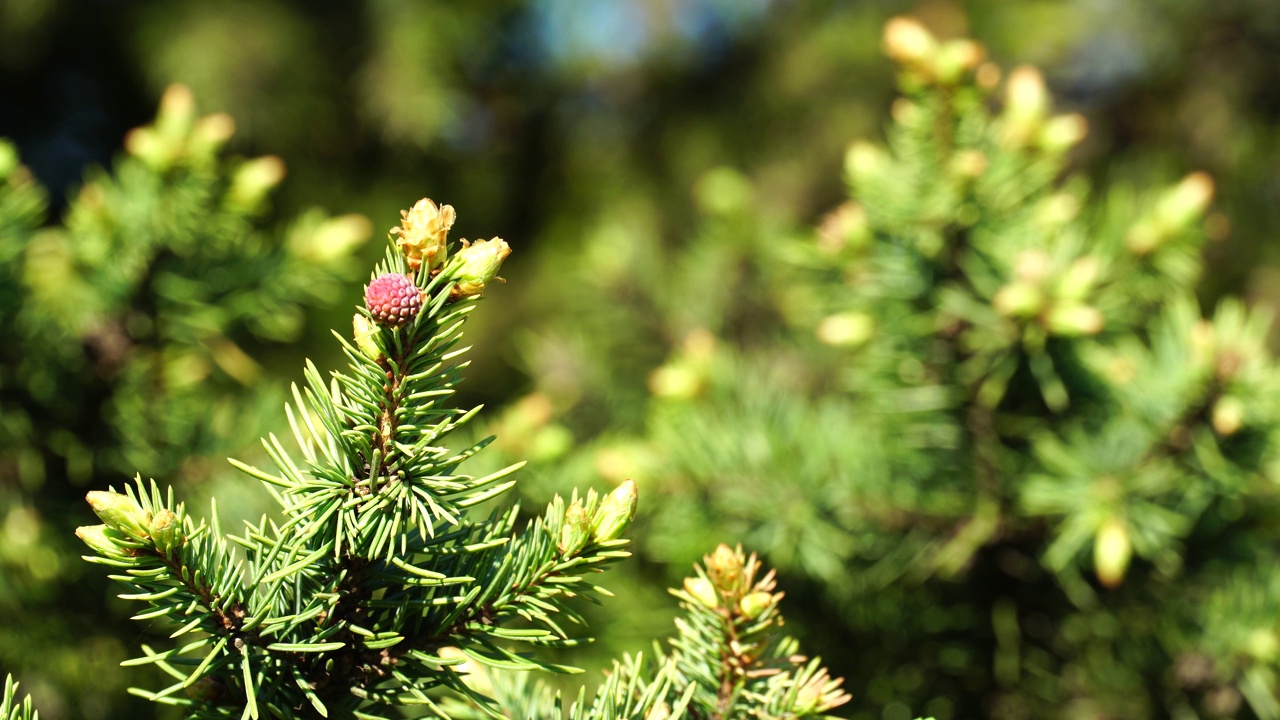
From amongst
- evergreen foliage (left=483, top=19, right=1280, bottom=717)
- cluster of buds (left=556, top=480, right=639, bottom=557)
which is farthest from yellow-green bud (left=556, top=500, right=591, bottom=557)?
evergreen foliage (left=483, top=19, right=1280, bottom=717)

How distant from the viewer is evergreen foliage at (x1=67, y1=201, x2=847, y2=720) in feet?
0.99

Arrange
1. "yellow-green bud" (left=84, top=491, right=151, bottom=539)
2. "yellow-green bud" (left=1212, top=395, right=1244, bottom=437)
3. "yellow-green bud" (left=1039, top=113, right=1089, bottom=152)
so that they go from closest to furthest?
"yellow-green bud" (left=84, top=491, right=151, bottom=539)
"yellow-green bud" (left=1212, top=395, right=1244, bottom=437)
"yellow-green bud" (left=1039, top=113, right=1089, bottom=152)

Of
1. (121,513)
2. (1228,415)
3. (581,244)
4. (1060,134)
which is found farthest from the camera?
(581,244)

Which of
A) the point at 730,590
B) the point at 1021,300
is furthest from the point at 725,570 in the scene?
the point at 1021,300

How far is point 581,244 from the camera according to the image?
5.56 ft

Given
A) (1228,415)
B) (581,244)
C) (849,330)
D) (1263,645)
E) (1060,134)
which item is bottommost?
(1263,645)

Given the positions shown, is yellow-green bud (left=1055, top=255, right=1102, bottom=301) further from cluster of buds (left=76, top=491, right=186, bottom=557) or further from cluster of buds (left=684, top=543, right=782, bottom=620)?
cluster of buds (left=76, top=491, right=186, bottom=557)

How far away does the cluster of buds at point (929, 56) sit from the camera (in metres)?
0.55

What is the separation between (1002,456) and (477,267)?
422 millimetres

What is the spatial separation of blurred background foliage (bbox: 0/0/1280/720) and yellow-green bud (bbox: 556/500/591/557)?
0.28 m

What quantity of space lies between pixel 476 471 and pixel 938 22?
1255 mm

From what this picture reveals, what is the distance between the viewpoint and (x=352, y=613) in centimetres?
33

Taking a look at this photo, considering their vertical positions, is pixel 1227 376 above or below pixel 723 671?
above

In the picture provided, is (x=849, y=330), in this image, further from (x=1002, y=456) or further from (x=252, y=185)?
(x=252, y=185)
